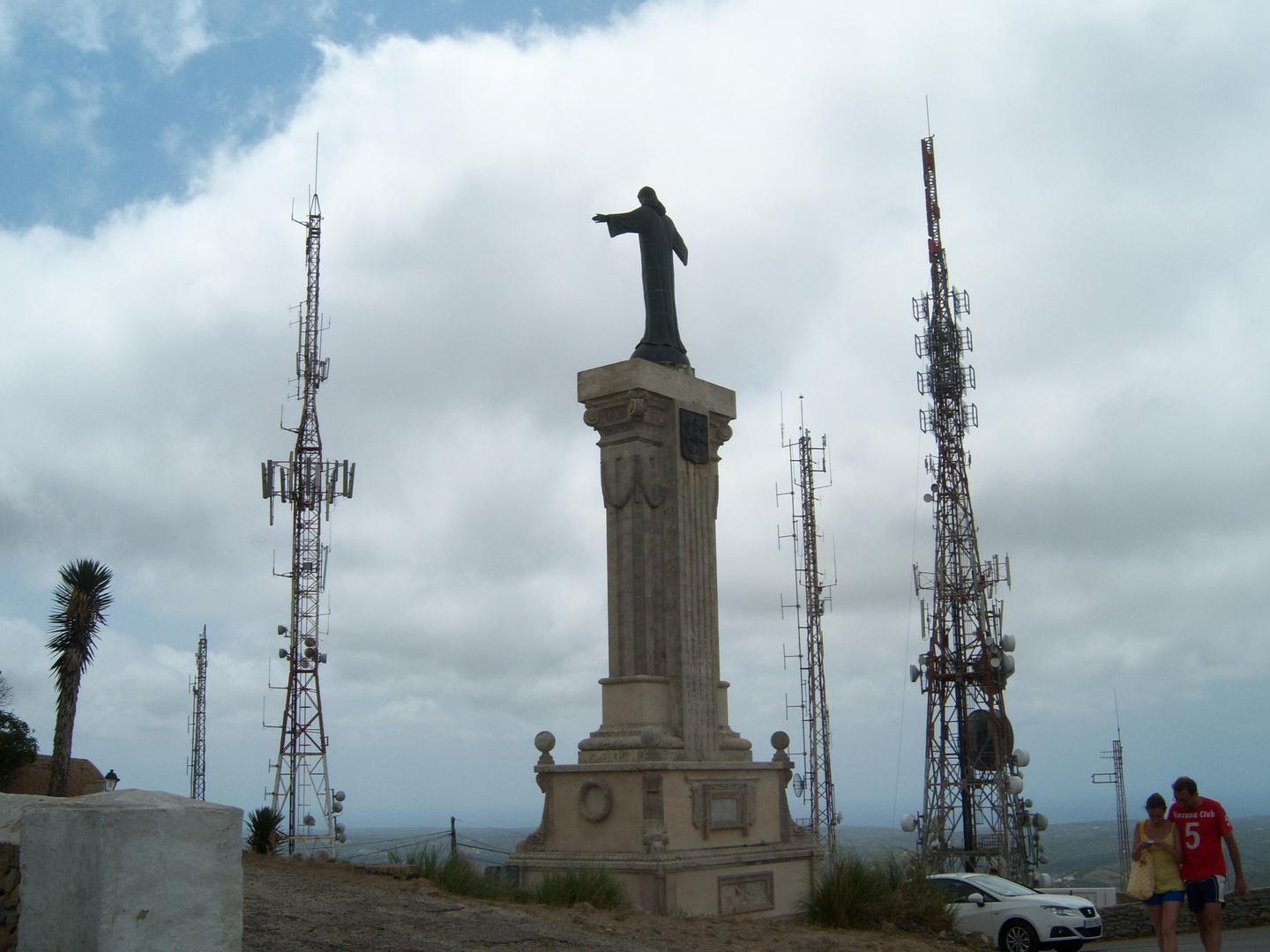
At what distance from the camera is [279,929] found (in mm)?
8633

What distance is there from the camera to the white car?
640 inches

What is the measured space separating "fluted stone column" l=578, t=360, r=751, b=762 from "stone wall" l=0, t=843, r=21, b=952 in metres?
9.26

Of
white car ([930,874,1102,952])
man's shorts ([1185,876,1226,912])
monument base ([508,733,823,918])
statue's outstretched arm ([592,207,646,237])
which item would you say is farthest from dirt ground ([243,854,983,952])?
statue's outstretched arm ([592,207,646,237])

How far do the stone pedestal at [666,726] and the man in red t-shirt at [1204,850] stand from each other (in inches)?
266

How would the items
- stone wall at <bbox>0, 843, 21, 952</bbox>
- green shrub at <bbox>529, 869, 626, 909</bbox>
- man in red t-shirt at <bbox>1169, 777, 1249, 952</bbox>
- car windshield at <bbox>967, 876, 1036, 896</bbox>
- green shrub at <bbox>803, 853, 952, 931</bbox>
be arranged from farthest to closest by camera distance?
car windshield at <bbox>967, 876, 1036, 896</bbox> < green shrub at <bbox>803, 853, 952, 931</bbox> < green shrub at <bbox>529, 869, 626, 909</bbox> < man in red t-shirt at <bbox>1169, 777, 1249, 952</bbox> < stone wall at <bbox>0, 843, 21, 952</bbox>

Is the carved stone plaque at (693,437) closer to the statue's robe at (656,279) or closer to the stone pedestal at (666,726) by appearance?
the stone pedestal at (666,726)

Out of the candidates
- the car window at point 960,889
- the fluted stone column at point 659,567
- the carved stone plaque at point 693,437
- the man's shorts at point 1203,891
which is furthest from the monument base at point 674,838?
the man's shorts at point 1203,891

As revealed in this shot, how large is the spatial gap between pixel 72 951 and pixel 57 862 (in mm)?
463

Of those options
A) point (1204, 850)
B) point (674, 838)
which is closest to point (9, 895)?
point (1204, 850)

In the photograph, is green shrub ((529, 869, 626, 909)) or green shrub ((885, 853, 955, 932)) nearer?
green shrub ((529, 869, 626, 909))

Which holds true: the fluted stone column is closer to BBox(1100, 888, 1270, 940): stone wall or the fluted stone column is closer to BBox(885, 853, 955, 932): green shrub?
BBox(885, 853, 955, 932): green shrub

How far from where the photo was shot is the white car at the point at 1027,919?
16266mm

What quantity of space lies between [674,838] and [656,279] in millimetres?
8205

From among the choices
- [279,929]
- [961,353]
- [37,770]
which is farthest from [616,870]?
[37,770]
